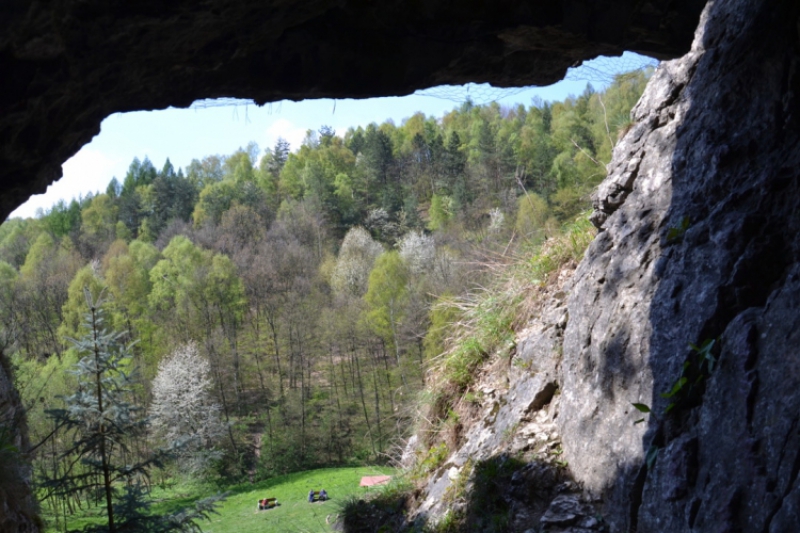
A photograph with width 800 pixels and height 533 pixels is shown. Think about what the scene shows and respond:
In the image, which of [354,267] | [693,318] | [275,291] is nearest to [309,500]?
[693,318]

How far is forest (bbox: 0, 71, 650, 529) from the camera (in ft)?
26.2

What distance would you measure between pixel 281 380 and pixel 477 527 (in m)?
33.2

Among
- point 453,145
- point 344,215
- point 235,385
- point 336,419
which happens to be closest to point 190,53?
point 336,419

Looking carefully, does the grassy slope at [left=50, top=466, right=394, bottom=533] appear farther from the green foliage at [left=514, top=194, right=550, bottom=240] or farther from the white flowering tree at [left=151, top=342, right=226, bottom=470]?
the green foliage at [left=514, top=194, right=550, bottom=240]

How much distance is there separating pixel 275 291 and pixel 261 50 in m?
43.7

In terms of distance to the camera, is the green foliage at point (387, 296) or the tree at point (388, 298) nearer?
the tree at point (388, 298)

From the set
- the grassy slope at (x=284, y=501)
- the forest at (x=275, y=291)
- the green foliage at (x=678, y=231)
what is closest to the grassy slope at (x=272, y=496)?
the grassy slope at (x=284, y=501)

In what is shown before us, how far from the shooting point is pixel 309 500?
2092cm

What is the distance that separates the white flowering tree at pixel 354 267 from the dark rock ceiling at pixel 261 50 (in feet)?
144

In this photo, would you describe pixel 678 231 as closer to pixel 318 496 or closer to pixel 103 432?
pixel 103 432

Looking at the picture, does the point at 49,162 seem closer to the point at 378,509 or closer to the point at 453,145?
the point at 378,509

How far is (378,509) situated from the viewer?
621cm

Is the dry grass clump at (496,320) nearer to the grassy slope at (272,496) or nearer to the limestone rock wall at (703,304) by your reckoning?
the limestone rock wall at (703,304)

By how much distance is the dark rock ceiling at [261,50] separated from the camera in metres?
2.32
